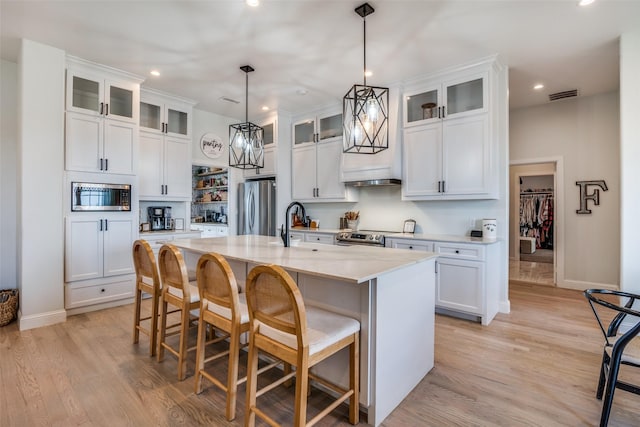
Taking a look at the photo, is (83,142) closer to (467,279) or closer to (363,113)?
(363,113)

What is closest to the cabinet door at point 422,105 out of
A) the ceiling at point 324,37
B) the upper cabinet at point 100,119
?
the ceiling at point 324,37

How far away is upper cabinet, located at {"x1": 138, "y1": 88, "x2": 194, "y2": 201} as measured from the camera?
4.36m

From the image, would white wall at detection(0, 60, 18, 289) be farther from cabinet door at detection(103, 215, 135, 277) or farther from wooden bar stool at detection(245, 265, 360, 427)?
wooden bar stool at detection(245, 265, 360, 427)

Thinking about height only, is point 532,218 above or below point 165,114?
below

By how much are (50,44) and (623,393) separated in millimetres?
5665

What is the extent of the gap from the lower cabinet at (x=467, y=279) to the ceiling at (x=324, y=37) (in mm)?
2034

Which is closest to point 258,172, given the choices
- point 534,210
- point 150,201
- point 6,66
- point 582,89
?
point 150,201

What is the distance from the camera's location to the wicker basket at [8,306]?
3095 mm

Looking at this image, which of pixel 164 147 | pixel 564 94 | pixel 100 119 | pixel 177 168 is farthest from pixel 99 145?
pixel 564 94

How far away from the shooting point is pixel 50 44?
313 cm

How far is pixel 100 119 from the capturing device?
3635 mm

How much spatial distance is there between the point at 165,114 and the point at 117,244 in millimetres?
2015

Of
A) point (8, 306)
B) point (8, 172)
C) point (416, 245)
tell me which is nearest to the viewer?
point (8, 306)

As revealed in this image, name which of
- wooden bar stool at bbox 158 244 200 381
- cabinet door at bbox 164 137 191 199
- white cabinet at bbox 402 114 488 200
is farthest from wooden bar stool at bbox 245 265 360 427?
cabinet door at bbox 164 137 191 199
